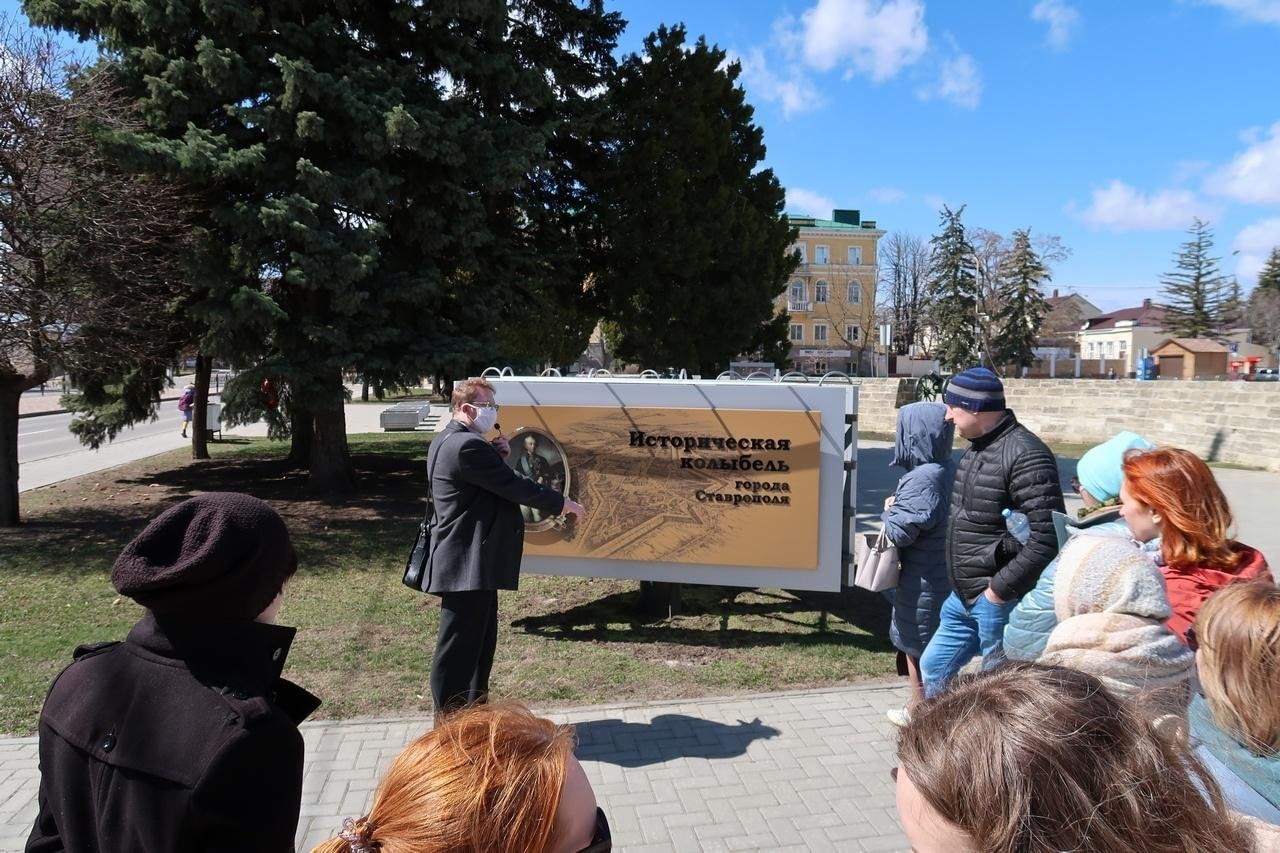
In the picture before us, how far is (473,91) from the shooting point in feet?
39.7

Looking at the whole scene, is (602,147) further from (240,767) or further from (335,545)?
(240,767)

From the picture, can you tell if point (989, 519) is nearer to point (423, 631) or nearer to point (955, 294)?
point (423, 631)

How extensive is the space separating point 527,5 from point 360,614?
11.3m

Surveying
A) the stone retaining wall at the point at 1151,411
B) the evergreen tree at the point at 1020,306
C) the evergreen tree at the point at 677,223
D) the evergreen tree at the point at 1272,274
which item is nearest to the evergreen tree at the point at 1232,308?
the evergreen tree at the point at 1272,274

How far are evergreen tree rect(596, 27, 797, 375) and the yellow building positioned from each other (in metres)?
54.6

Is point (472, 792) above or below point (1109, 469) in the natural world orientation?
below

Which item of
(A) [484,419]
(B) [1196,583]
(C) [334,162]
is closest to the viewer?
(B) [1196,583]

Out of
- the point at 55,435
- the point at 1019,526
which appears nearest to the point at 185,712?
the point at 1019,526

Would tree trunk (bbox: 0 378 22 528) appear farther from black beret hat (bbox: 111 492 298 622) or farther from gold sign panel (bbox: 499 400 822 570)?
black beret hat (bbox: 111 492 298 622)

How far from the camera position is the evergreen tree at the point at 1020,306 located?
167 feet

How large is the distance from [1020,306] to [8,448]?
51934mm

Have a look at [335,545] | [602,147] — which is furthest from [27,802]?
[602,147]

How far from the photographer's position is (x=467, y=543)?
13.8 ft

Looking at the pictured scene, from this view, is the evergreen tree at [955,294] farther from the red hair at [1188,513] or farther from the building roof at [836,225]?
the red hair at [1188,513]
